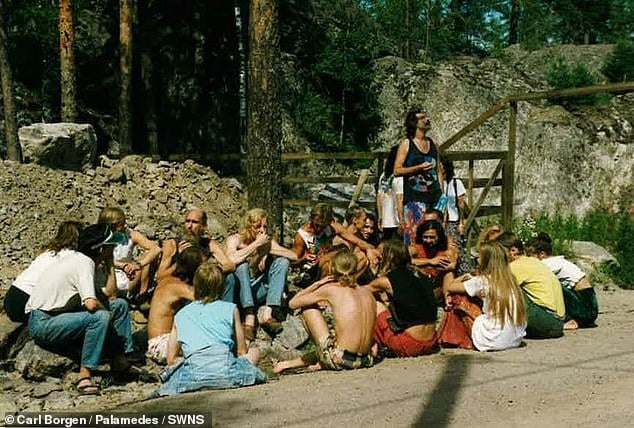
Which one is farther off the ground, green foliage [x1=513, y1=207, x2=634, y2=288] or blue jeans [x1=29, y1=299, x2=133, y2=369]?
blue jeans [x1=29, y1=299, x2=133, y2=369]

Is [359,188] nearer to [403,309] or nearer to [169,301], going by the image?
[403,309]

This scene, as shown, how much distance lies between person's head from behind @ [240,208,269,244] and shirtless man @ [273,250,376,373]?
3.98 ft

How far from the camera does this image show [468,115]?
19.3 meters

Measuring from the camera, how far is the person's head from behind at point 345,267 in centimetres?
683

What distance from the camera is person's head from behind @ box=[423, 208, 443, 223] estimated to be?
8.58 metres

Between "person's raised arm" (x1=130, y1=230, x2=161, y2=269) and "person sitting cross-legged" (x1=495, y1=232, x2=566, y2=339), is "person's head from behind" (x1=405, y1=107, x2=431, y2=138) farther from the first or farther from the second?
"person's raised arm" (x1=130, y1=230, x2=161, y2=269)

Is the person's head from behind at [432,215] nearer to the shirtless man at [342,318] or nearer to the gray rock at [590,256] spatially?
the shirtless man at [342,318]

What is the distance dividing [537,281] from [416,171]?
6.03ft

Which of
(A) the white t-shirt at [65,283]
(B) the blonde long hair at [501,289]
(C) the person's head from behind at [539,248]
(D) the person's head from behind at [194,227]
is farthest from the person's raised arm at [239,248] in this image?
(C) the person's head from behind at [539,248]

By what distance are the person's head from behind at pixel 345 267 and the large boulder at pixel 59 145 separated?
21.7 feet

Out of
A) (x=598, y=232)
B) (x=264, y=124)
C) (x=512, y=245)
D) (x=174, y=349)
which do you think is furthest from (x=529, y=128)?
(x=174, y=349)

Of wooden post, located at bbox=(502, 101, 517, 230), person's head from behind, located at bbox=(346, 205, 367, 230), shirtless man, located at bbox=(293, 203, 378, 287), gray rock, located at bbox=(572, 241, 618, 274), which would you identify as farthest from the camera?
gray rock, located at bbox=(572, 241, 618, 274)

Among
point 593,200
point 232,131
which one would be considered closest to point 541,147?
point 593,200

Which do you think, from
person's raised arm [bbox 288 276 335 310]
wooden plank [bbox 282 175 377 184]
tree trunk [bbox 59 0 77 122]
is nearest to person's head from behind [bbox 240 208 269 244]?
person's raised arm [bbox 288 276 335 310]
